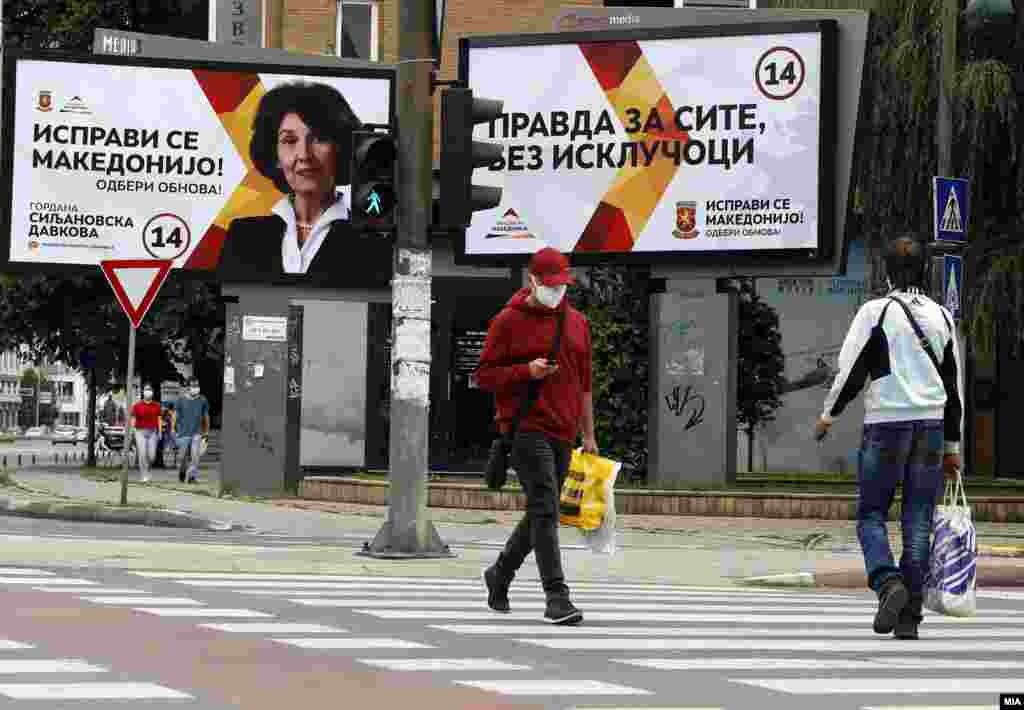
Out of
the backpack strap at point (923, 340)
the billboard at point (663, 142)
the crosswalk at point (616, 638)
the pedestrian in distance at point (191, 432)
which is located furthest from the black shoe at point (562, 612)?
the pedestrian in distance at point (191, 432)

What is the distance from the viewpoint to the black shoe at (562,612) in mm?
10117

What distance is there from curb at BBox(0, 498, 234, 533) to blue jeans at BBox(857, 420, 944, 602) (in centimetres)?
1179

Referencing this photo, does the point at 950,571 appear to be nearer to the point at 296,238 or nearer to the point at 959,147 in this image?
the point at 296,238

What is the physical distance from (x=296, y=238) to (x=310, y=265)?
42cm

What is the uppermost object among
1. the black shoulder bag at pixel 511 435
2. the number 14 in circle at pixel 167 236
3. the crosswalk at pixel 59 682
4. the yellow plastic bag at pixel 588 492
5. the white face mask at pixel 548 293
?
the number 14 in circle at pixel 167 236

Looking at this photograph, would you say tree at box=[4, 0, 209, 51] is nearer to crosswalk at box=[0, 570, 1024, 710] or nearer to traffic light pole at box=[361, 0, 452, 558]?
traffic light pole at box=[361, 0, 452, 558]

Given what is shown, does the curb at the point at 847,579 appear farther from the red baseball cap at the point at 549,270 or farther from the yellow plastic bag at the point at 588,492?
the red baseball cap at the point at 549,270

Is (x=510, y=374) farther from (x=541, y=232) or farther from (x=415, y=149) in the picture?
(x=541, y=232)

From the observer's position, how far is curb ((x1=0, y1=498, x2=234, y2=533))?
21.6 meters

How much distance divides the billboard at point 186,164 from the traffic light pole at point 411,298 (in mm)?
12721

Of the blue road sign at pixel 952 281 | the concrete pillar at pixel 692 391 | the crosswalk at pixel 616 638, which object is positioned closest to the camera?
the crosswalk at pixel 616 638

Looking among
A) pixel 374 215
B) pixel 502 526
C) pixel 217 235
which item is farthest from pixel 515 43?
pixel 374 215

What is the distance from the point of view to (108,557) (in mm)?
14188

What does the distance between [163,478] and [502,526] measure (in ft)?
50.0
